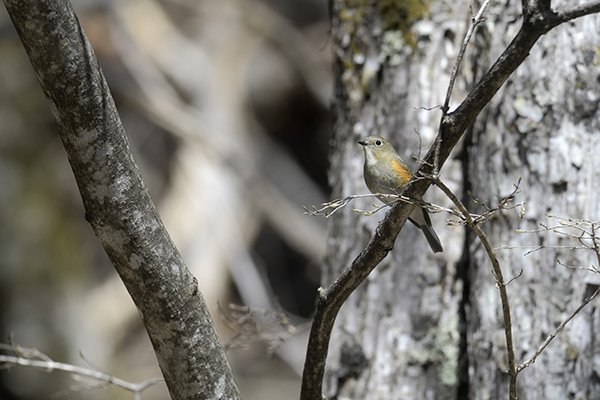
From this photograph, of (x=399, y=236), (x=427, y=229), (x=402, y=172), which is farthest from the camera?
(x=399, y=236)

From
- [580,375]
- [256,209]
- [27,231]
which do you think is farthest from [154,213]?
[256,209]

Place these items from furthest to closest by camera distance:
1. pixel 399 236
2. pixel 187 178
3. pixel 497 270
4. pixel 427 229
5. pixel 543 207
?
pixel 187 178, pixel 399 236, pixel 427 229, pixel 543 207, pixel 497 270

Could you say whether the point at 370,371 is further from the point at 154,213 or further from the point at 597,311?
the point at 154,213

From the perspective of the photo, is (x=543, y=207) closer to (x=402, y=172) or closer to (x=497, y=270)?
(x=402, y=172)

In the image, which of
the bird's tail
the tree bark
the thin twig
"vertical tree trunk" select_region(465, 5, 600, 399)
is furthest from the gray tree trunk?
the tree bark

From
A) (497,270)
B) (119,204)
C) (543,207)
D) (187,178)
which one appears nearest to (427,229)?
(543,207)

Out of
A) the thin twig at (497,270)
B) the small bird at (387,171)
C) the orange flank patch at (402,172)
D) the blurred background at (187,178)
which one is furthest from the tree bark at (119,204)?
the blurred background at (187,178)

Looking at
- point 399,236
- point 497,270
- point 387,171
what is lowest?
point 497,270
